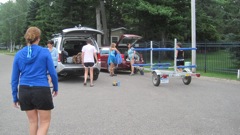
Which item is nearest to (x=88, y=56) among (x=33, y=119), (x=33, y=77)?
(x=33, y=119)

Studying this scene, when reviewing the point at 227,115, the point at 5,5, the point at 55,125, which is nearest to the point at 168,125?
the point at 227,115

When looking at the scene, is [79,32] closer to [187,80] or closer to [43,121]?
[187,80]

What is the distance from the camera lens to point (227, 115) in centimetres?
714

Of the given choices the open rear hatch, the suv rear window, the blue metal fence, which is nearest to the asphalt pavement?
the open rear hatch

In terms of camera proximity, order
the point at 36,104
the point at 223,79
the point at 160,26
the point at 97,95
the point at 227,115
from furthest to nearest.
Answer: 1. the point at 160,26
2. the point at 223,79
3. the point at 97,95
4. the point at 227,115
5. the point at 36,104

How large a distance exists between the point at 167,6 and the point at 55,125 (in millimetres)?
22342

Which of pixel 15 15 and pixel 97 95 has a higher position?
pixel 15 15

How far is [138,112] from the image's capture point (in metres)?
7.47

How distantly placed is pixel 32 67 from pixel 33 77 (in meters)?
0.14

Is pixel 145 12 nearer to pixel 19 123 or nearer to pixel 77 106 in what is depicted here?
pixel 77 106

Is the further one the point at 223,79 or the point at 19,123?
the point at 223,79

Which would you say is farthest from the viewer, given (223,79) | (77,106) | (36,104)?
(223,79)

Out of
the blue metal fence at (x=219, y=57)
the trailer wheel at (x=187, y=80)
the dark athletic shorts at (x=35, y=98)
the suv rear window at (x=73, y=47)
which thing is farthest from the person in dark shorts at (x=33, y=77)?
the blue metal fence at (x=219, y=57)

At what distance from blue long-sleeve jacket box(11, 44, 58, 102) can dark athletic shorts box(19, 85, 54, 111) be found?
0.07 m
